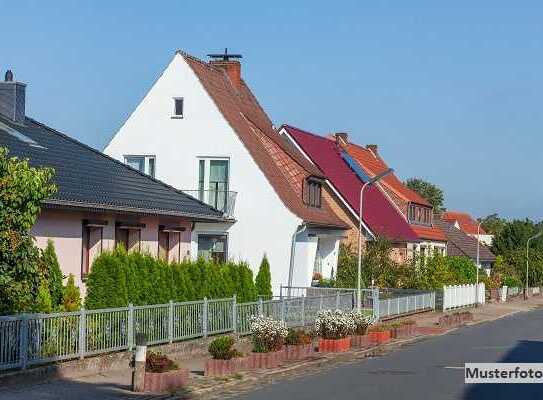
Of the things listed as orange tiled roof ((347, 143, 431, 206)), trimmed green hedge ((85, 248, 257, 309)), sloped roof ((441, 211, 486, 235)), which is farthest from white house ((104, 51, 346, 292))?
sloped roof ((441, 211, 486, 235))

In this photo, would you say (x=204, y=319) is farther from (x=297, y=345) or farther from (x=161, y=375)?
(x=161, y=375)

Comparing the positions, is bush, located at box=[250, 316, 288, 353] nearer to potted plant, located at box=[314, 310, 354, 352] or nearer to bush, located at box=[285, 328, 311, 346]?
bush, located at box=[285, 328, 311, 346]

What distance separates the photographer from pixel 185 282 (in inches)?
1102

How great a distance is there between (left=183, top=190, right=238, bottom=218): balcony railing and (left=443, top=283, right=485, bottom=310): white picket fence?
1586 centimetres

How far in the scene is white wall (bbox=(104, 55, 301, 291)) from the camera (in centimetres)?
4150

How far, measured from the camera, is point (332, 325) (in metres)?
28.5

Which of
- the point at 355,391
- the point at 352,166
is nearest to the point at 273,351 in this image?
the point at 355,391

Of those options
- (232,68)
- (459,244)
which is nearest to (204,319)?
(232,68)

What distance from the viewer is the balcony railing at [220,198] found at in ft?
138

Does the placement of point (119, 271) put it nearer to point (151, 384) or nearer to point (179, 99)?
point (151, 384)

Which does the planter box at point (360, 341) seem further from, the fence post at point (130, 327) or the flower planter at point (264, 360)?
the fence post at point (130, 327)

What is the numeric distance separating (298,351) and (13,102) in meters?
10.6

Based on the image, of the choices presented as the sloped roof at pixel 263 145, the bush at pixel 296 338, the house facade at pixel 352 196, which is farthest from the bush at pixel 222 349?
the house facade at pixel 352 196

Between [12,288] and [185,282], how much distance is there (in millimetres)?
10111
